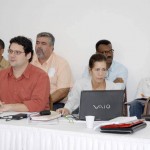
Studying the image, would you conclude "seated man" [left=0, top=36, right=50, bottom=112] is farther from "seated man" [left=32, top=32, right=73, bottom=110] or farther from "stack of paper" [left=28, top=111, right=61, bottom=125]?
"seated man" [left=32, top=32, right=73, bottom=110]

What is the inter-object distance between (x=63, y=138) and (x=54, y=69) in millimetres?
2425

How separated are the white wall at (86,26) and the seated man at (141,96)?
28 centimetres

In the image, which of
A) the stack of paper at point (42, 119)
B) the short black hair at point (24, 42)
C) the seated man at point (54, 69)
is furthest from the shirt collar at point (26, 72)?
the seated man at point (54, 69)

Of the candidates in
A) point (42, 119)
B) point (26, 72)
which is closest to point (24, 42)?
point (26, 72)

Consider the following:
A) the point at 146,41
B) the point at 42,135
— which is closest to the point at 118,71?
the point at 146,41

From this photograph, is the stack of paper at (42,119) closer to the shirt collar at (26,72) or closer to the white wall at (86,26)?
the shirt collar at (26,72)

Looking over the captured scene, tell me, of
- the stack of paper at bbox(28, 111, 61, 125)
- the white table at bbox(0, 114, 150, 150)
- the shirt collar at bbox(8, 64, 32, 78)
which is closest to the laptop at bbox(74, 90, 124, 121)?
the white table at bbox(0, 114, 150, 150)

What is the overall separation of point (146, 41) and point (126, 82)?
2.06 ft

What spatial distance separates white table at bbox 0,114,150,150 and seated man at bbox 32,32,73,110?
1.87 metres

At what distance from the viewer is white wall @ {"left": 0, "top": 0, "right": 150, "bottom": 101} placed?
464cm

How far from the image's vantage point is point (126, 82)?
4.69m

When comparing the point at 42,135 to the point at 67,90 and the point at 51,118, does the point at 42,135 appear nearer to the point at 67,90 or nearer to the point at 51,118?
the point at 51,118

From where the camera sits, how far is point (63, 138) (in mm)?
2082

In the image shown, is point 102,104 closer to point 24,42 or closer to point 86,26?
point 24,42
